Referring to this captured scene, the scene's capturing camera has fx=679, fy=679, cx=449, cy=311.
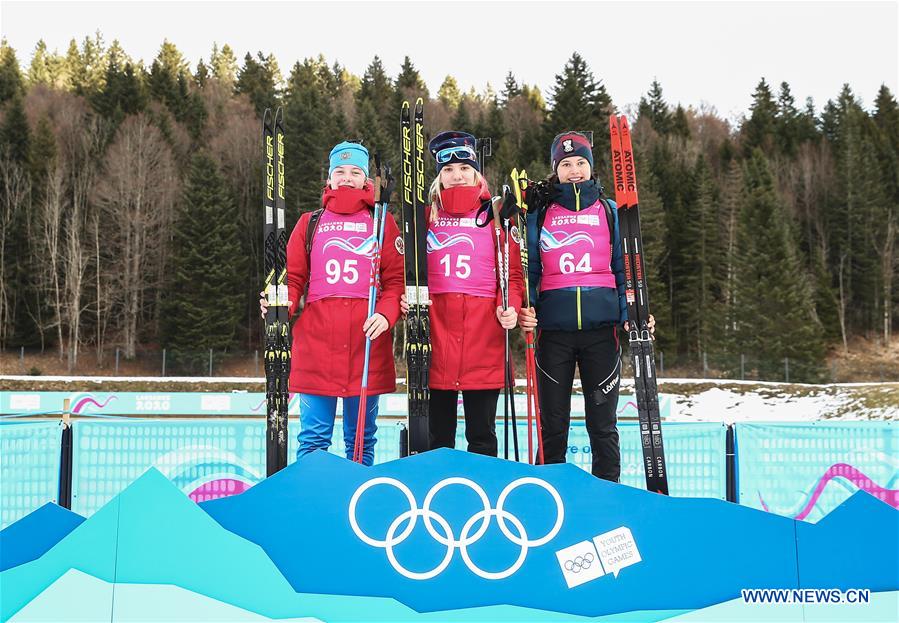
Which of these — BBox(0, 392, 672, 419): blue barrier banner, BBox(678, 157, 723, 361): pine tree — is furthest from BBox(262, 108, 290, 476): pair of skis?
BBox(678, 157, 723, 361): pine tree

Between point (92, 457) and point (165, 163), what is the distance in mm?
31909

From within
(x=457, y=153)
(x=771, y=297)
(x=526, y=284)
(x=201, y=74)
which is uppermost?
(x=201, y=74)

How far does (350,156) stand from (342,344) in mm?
1033

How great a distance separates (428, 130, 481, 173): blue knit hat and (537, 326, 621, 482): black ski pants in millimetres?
1025

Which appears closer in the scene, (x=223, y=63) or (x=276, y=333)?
(x=276, y=333)

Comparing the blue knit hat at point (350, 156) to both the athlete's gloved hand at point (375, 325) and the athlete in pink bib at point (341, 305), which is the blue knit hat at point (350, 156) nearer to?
the athlete in pink bib at point (341, 305)

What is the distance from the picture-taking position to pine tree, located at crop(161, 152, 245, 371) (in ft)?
98.3

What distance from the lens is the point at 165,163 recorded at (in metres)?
33.1

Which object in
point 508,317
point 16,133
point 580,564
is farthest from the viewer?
point 16,133

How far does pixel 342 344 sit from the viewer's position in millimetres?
3486

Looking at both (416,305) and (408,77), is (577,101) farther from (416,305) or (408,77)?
(416,305)

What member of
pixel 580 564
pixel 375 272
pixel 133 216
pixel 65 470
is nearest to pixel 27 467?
pixel 65 470

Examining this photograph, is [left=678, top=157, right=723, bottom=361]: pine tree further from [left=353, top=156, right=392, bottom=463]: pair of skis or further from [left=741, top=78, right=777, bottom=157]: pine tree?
[left=353, top=156, right=392, bottom=463]: pair of skis

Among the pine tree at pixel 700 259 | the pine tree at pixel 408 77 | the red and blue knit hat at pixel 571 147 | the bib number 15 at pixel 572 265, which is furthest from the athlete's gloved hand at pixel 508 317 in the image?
the pine tree at pixel 408 77
